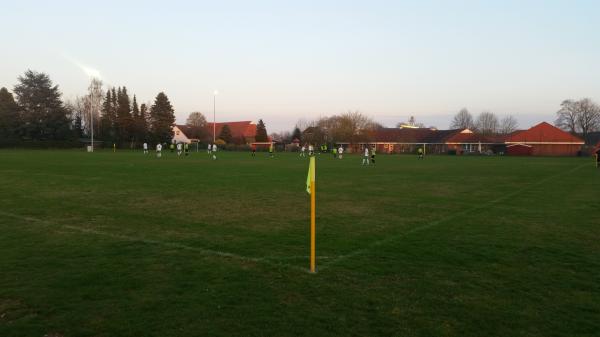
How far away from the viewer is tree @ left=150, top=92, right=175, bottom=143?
8556 centimetres

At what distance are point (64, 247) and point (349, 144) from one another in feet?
256

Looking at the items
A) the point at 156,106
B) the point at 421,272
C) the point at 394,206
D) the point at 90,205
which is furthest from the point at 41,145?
the point at 421,272

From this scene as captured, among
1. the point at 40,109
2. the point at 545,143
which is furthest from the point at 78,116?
the point at 545,143

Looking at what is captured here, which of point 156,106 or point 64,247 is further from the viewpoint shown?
point 156,106

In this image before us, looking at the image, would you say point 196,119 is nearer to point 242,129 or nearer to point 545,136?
point 242,129

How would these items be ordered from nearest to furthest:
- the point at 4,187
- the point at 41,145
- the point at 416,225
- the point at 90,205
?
1. the point at 416,225
2. the point at 90,205
3. the point at 4,187
4. the point at 41,145

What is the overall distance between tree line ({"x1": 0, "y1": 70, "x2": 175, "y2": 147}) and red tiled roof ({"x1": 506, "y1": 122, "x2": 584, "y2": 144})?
68.1 metres

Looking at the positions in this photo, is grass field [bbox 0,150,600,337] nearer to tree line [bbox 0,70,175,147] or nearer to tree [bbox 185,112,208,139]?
tree line [bbox 0,70,175,147]

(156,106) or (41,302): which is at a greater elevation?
(156,106)

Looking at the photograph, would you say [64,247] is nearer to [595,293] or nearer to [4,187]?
[595,293]

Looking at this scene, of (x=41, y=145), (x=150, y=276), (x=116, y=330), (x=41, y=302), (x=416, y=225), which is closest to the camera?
(x=116, y=330)

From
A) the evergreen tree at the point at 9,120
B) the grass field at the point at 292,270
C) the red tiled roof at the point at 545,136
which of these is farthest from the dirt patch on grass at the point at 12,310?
the red tiled roof at the point at 545,136

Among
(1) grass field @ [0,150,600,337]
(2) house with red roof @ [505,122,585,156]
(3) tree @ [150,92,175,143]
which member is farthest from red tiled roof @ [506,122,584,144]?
(1) grass field @ [0,150,600,337]

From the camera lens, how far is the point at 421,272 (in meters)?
5.98
